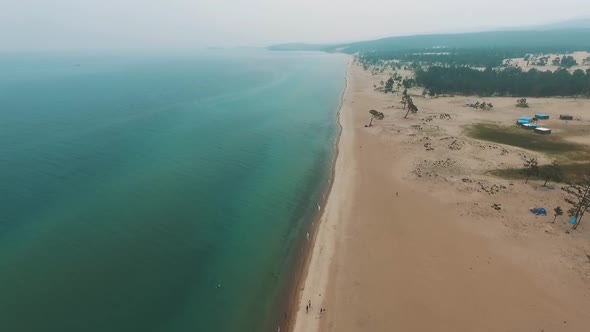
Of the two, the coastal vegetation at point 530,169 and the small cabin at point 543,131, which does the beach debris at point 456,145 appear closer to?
the coastal vegetation at point 530,169

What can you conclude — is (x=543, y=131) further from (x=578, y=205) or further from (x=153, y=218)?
A: (x=153, y=218)

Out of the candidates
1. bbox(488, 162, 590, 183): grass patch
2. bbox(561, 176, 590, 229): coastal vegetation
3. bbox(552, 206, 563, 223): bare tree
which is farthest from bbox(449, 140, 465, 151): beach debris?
bbox(552, 206, 563, 223): bare tree

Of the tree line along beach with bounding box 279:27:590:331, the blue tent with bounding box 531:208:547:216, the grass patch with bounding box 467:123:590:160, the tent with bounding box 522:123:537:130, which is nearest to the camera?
the tree line along beach with bounding box 279:27:590:331

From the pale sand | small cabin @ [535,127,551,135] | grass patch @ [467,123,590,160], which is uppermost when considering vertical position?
small cabin @ [535,127,551,135]

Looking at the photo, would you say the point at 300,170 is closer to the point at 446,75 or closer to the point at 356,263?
the point at 356,263

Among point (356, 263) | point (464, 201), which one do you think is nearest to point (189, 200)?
point (356, 263)

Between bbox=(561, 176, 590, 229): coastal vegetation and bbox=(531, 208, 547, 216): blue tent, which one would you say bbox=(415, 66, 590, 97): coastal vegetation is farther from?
bbox=(531, 208, 547, 216): blue tent
